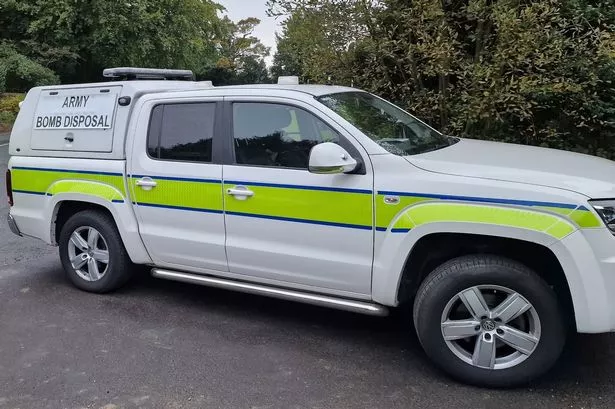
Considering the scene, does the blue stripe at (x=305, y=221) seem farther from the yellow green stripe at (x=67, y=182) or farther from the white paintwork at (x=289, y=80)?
the white paintwork at (x=289, y=80)

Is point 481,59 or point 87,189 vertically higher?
point 481,59

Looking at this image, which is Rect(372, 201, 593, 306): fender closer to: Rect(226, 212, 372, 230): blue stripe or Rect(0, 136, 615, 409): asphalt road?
Rect(226, 212, 372, 230): blue stripe

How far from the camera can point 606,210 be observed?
3201 millimetres

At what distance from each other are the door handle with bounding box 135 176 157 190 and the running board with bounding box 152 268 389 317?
727mm

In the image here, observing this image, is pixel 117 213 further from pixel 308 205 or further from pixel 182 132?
pixel 308 205

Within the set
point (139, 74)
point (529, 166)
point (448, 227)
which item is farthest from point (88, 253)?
point (529, 166)

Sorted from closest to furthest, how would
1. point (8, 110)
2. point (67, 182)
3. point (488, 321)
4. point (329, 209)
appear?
point (488, 321)
point (329, 209)
point (67, 182)
point (8, 110)

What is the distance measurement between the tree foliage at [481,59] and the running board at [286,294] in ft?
10.6

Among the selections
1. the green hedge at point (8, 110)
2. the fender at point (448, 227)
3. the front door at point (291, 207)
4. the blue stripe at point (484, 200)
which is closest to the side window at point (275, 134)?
the front door at point (291, 207)

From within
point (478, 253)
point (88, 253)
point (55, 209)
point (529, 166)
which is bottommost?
point (88, 253)

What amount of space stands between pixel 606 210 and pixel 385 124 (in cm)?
172

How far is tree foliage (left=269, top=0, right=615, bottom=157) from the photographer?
5902mm

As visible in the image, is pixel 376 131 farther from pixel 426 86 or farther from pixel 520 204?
pixel 426 86

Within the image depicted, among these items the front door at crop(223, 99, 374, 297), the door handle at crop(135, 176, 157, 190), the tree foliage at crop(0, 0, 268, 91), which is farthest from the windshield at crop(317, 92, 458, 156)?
the tree foliage at crop(0, 0, 268, 91)
